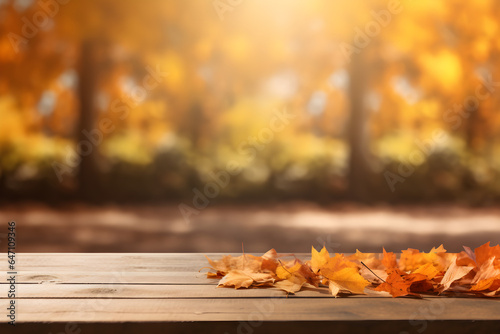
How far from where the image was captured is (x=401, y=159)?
4770 mm

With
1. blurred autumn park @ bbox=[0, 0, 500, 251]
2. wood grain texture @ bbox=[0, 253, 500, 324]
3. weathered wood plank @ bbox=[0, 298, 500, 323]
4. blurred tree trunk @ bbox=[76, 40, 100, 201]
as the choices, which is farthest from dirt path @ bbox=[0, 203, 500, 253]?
weathered wood plank @ bbox=[0, 298, 500, 323]

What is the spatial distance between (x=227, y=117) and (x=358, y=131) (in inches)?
50.8

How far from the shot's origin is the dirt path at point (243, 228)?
424cm

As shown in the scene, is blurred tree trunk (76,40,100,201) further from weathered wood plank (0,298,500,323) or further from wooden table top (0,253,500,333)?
weathered wood plank (0,298,500,323)

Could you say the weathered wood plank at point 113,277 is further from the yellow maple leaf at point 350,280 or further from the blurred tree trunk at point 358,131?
the blurred tree trunk at point 358,131

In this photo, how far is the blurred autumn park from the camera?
450 centimetres

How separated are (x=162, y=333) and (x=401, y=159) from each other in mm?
4388

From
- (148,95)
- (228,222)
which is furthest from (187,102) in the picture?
(228,222)

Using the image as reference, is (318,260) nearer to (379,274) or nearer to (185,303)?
(379,274)

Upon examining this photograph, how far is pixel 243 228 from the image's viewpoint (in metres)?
4.42

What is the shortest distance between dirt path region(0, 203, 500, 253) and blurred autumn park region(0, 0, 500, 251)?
2 centimetres

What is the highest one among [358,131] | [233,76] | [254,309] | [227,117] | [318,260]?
[233,76]

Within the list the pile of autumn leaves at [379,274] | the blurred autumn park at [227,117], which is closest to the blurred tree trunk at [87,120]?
the blurred autumn park at [227,117]

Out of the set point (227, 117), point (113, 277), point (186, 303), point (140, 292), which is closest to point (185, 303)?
point (186, 303)
